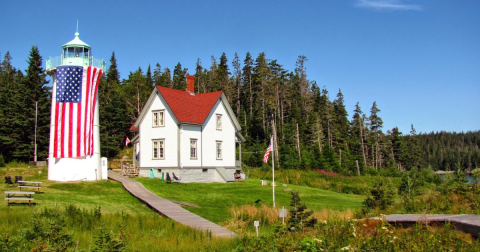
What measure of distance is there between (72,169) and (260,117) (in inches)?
1688

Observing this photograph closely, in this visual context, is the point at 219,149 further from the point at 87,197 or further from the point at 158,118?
the point at 87,197

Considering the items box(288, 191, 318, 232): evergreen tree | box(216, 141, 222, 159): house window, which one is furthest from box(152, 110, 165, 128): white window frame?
box(288, 191, 318, 232): evergreen tree

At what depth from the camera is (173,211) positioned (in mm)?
18688

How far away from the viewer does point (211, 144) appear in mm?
37281

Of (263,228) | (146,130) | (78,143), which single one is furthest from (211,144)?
(263,228)

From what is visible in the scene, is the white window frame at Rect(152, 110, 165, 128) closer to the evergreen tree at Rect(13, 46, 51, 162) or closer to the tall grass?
the evergreen tree at Rect(13, 46, 51, 162)

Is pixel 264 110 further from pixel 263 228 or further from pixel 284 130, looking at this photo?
pixel 263 228

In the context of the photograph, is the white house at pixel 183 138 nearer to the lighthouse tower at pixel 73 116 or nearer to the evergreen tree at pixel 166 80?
the lighthouse tower at pixel 73 116

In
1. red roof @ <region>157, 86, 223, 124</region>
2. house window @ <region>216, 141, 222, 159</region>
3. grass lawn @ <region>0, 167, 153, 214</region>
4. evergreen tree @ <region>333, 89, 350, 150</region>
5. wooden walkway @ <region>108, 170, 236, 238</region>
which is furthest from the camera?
evergreen tree @ <region>333, 89, 350, 150</region>

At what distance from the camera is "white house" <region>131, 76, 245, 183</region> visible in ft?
113

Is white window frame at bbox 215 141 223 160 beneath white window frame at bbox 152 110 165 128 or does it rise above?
beneath

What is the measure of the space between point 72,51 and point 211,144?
14.2 metres

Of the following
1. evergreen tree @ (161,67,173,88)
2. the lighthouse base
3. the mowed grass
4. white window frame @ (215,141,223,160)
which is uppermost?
evergreen tree @ (161,67,173,88)

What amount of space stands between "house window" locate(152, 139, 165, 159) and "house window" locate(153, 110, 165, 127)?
4.78 feet
